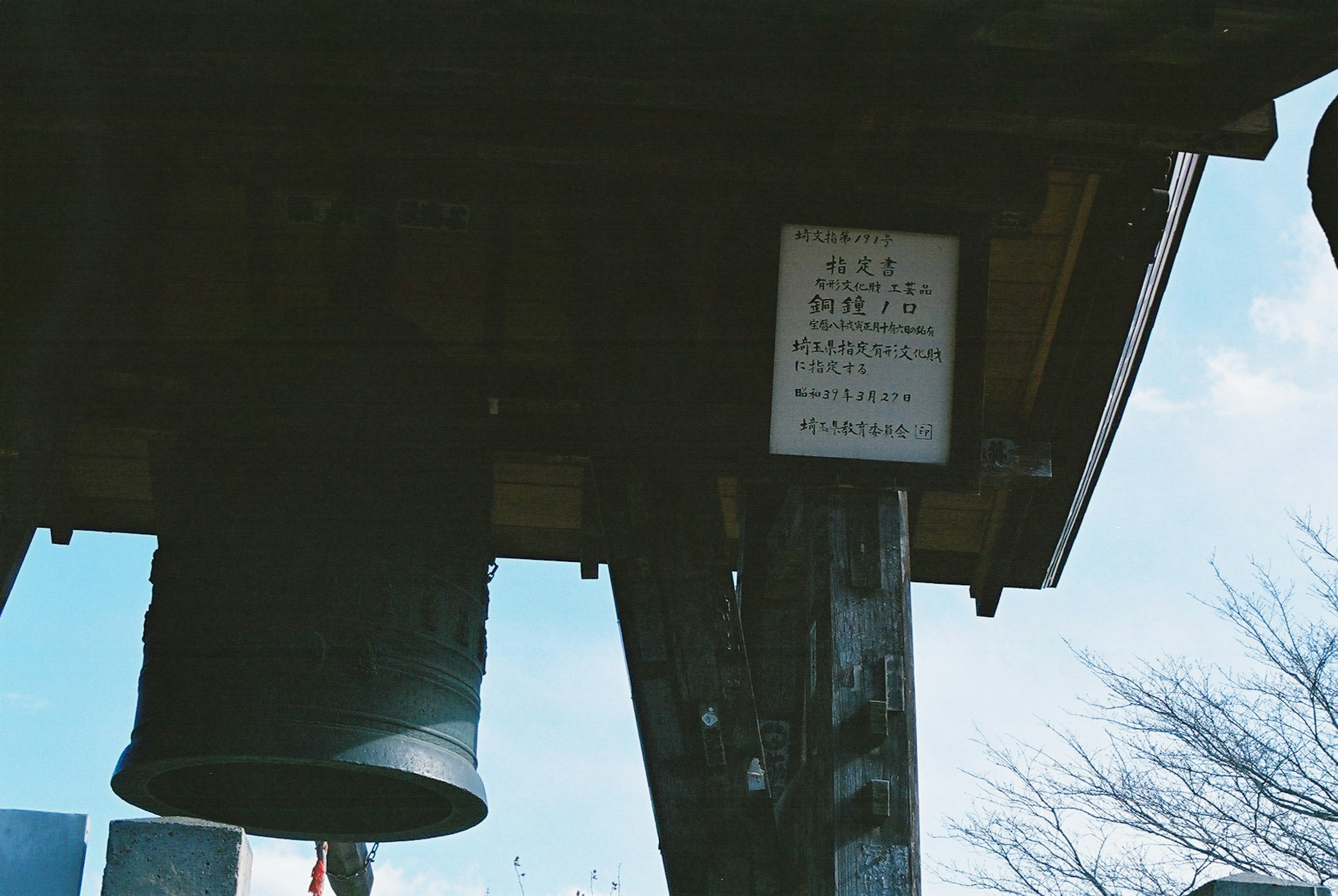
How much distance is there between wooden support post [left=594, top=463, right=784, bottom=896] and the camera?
3.58m

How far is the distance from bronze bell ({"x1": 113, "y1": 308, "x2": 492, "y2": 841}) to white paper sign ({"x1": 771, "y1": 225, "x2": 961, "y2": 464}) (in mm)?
808

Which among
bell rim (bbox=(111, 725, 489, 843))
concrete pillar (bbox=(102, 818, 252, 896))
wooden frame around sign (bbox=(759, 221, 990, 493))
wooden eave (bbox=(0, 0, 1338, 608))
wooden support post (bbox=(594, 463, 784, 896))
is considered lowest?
concrete pillar (bbox=(102, 818, 252, 896))

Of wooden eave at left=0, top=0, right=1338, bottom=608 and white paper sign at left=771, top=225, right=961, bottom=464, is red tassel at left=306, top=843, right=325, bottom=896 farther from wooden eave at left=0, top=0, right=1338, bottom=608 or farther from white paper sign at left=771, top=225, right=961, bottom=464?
white paper sign at left=771, top=225, right=961, bottom=464

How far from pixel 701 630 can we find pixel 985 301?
1.08 m

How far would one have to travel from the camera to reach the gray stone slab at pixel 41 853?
97.7 inches

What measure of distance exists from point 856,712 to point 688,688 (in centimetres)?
42

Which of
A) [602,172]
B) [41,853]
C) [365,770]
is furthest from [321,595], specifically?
[602,172]

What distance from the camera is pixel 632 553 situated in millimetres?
3596

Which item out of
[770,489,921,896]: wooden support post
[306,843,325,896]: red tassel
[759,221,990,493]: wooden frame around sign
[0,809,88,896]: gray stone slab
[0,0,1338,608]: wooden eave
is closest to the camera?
[0,809,88,896]: gray stone slab

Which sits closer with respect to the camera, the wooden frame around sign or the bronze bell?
the bronze bell

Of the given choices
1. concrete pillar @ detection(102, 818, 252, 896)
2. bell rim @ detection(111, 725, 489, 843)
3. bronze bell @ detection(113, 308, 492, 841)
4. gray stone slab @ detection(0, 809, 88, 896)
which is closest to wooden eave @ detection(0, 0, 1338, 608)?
bronze bell @ detection(113, 308, 492, 841)

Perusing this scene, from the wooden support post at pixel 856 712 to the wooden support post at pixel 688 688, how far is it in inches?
6.3

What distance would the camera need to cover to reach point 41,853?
8.25 feet

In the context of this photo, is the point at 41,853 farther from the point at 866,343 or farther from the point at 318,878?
the point at 318,878
